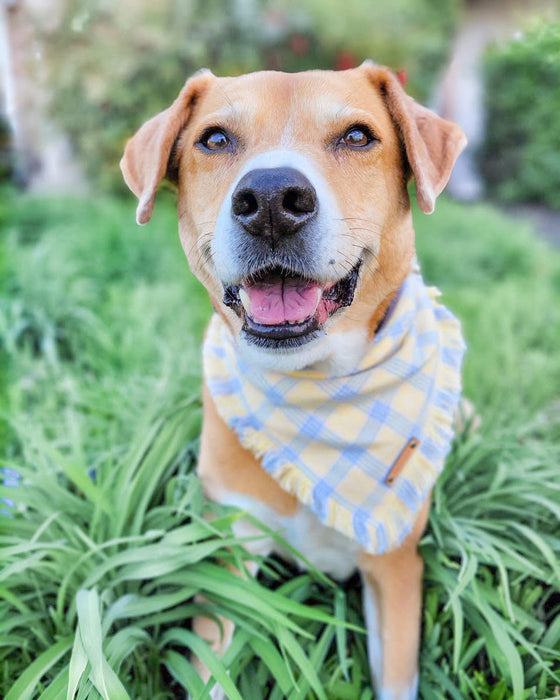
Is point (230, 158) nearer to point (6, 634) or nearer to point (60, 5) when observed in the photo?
point (6, 634)

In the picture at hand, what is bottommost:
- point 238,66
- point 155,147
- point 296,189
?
point 238,66

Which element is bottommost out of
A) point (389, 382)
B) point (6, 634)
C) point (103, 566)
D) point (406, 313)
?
point (6, 634)

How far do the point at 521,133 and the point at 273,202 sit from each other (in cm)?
796

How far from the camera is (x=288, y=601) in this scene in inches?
77.9

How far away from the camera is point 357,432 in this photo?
6.74ft

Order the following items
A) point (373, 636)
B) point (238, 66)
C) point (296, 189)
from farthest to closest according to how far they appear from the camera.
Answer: point (238, 66) < point (373, 636) < point (296, 189)

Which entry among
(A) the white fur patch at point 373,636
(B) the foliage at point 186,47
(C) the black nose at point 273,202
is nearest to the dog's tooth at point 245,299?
(C) the black nose at point 273,202

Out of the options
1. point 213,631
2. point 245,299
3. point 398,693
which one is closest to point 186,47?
point 245,299

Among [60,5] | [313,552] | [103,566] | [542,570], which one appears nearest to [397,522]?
[313,552]

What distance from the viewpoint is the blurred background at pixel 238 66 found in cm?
704

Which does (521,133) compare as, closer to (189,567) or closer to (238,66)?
(238,66)

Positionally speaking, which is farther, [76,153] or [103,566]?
[76,153]

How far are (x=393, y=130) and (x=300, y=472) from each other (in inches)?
45.7

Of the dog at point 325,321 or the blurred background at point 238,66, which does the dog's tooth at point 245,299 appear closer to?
the dog at point 325,321
